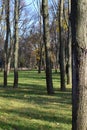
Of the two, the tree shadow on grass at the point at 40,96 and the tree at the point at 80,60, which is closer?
the tree at the point at 80,60

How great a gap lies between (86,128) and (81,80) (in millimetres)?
830

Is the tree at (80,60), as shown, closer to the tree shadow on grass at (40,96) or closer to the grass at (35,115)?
the grass at (35,115)

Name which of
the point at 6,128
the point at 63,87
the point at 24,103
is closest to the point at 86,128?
the point at 6,128

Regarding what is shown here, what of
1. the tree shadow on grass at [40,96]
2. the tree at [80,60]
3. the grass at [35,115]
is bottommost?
the tree shadow on grass at [40,96]

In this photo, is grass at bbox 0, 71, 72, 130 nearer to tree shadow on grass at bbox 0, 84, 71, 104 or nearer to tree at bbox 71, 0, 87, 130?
tree shadow on grass at bbox 0, 84, 71, 104

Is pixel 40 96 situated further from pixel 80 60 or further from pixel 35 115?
pixel 80 60

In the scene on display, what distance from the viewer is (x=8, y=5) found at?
28.2m

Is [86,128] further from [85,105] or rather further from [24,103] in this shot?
[24,103]

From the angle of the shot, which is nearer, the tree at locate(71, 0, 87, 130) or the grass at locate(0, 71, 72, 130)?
the tree at locate(71, 0, 87, 130)

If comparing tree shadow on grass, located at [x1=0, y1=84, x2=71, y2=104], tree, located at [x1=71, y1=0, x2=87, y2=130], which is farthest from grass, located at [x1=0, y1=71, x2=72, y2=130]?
tree, located at [x1=71, y1=0, x2=87, y2=130]

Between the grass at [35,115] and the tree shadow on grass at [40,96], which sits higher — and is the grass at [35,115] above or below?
above

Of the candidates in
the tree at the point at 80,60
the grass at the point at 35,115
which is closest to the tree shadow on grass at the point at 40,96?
the grass at the point at 35,115

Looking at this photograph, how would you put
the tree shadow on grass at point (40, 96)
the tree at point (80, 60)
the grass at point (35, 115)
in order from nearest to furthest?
the tree at point (80, 60) → the grass at point (35, 115) → the tree shadow on grass at point (40, 96)

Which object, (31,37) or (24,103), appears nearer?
(24,103)
